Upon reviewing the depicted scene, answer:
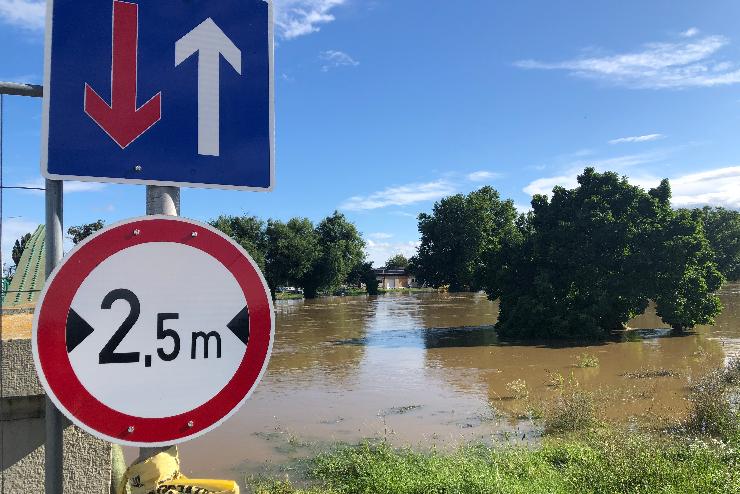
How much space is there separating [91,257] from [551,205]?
2217 cm

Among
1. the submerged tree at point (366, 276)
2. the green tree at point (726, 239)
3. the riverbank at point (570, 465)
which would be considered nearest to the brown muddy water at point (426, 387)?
the riverbank at point (570, 465)

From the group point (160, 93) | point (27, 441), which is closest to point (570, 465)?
point (27, 441)

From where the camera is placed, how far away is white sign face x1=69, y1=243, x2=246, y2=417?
121 cm

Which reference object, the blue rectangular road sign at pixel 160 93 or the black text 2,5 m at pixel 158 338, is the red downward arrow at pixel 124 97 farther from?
the black text 2,5 m at pixel 158 338

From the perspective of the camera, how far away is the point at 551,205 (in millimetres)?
21906

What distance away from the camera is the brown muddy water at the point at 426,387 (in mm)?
8797

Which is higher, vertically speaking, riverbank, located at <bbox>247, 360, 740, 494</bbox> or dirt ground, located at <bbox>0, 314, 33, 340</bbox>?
dirt ground, located at <bbox>0, 314, 33, 340</bbox>

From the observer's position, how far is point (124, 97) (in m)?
1.41

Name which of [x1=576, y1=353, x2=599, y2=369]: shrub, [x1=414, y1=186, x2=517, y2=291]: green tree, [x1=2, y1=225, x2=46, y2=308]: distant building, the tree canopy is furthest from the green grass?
[x1=414, y1=186, x2=517, y2=291]: green tree

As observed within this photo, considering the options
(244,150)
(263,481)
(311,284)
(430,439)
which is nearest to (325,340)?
(430,439)

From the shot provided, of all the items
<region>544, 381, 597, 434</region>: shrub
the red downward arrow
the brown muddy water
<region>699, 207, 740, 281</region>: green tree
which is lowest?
the brown muddy water

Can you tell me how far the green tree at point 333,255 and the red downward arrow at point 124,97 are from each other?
2096 inches

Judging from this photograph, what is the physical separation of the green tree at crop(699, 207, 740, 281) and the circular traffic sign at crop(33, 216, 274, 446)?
74.7m

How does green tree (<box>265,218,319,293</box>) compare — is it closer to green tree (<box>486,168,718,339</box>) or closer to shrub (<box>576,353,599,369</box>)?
Answer: green tree (<box>486,168,718,339</box>)
